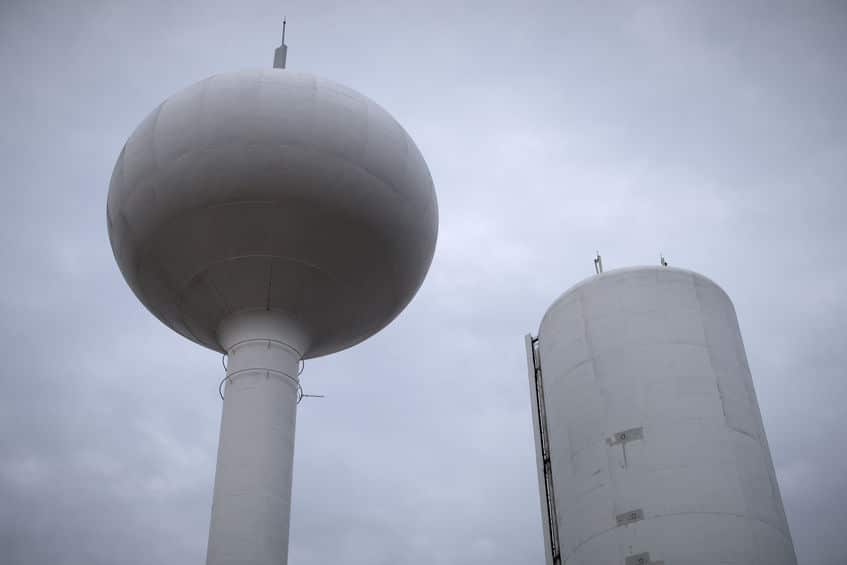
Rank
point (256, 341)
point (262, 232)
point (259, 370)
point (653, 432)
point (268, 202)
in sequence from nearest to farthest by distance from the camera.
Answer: point (653, 432)
point (268, 202)
point (262, 232)
point (259, 370)
point (256, 341)

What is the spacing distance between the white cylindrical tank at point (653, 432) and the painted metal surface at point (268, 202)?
4.37 m

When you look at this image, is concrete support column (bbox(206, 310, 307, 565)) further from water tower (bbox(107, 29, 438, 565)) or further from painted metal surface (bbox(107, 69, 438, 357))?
painted metal surface (bbox(107, 69, 438, 357))

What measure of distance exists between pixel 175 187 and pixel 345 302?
177 inches

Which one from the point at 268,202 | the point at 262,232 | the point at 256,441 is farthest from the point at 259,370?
the point at 268,202

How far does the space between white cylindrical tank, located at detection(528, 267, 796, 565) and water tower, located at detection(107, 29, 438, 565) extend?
4.34 meters

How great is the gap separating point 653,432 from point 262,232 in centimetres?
887

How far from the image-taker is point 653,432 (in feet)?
57.7

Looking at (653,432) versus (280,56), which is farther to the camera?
(280,56)

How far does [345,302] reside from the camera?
20.0 meters

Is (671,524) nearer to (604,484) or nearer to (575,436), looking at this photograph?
(604,484)

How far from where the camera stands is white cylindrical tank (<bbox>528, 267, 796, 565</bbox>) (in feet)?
54.4

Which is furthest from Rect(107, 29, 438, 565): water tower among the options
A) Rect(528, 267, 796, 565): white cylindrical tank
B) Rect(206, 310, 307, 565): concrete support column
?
Rect(528, 267, 796, 565): white cylindrical tank

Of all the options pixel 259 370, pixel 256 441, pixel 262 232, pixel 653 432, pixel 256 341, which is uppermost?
pixel 262 232

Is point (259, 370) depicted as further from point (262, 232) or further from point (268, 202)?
point (268, 202)
